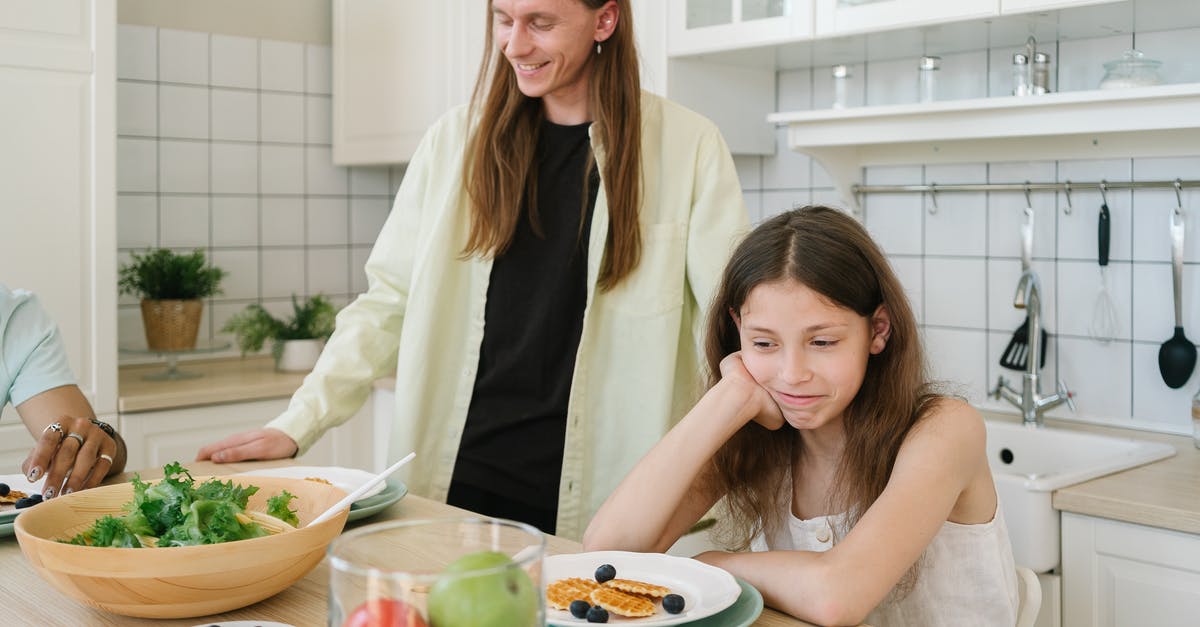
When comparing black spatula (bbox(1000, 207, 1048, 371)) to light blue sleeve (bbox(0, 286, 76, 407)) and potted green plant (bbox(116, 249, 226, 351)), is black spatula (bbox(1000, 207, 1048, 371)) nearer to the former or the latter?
light blue sleeve (bbox(0, 286, 76, 407))

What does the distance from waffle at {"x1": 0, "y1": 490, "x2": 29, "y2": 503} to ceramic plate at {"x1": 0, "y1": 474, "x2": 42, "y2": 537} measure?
0.01 meters

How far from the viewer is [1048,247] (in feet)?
7.82

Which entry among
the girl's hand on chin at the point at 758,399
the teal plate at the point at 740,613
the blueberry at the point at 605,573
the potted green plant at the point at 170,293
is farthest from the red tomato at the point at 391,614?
the potted green plant at the point at 170,293

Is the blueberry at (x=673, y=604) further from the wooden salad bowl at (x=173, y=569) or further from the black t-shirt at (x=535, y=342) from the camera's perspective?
the black t-shirt at (x=535, y=342)

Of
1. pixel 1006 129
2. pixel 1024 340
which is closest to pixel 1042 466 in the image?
pixel 1024 340

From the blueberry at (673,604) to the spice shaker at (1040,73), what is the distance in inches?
63.2

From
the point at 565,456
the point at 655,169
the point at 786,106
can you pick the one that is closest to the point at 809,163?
the point at 786,106

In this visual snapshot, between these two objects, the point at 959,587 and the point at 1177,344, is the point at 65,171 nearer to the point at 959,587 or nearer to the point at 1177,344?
the point at 959,587

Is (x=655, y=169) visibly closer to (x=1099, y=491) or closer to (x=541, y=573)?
(x=1099, y=491)

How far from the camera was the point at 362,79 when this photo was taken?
10.9 feet

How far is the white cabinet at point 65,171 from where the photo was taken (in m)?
2.52

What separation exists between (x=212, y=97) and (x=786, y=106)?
1.62 m

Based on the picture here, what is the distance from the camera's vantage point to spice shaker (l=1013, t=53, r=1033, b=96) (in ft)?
7.28

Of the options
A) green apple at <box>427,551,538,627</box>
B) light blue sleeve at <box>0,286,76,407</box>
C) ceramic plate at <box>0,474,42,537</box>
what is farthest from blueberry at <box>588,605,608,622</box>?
light blue sleeve at <box>0,286,76,407</box>
